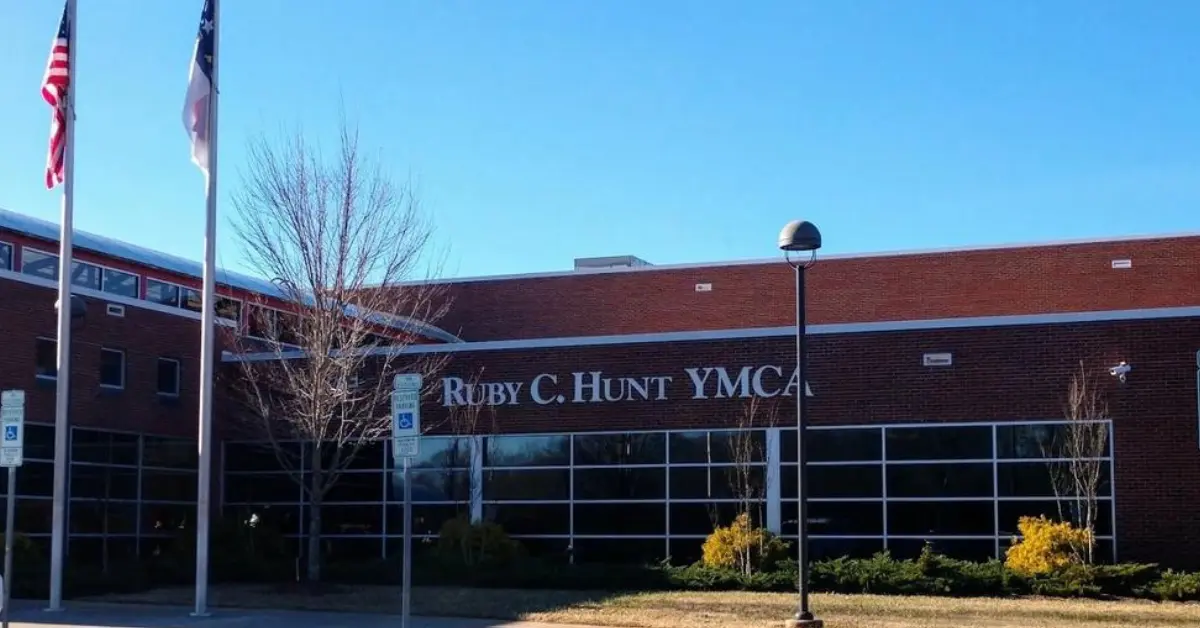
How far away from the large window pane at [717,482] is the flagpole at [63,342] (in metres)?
11.2

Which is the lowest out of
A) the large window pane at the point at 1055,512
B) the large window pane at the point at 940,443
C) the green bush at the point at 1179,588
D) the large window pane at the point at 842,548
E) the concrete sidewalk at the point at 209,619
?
the concrete sidewalk at the point at 209,619

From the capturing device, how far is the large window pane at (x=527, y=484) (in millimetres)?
28281

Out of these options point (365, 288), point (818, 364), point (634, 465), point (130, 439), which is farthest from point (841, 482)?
point (130, 439)

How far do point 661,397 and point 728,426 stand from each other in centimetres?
143

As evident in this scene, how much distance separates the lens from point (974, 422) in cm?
2544

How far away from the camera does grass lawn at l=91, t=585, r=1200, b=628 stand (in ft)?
63.2

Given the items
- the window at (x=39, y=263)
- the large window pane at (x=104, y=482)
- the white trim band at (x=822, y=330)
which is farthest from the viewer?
the window at (x=39, y=263)

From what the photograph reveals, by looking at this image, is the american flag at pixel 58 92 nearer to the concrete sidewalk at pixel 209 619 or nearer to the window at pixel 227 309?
the concrete sidewalk at pixel 209 619

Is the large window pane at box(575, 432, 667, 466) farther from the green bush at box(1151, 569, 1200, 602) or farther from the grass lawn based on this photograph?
the green bush at box(1151, 569, 1200, 602)

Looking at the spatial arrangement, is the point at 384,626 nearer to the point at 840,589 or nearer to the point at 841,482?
the point at 840,589

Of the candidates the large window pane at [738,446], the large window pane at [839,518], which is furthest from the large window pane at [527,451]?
the large window pane at [839,518]

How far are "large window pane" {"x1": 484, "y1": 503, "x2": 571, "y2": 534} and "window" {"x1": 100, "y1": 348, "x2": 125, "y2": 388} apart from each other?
7708 millimetres

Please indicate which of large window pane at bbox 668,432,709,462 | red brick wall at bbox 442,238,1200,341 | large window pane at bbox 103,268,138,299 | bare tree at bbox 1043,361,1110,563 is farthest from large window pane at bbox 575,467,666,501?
red brick wall at bbox 442,238,1200,341

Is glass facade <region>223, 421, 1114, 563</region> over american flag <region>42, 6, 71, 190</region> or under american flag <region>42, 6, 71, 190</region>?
under
